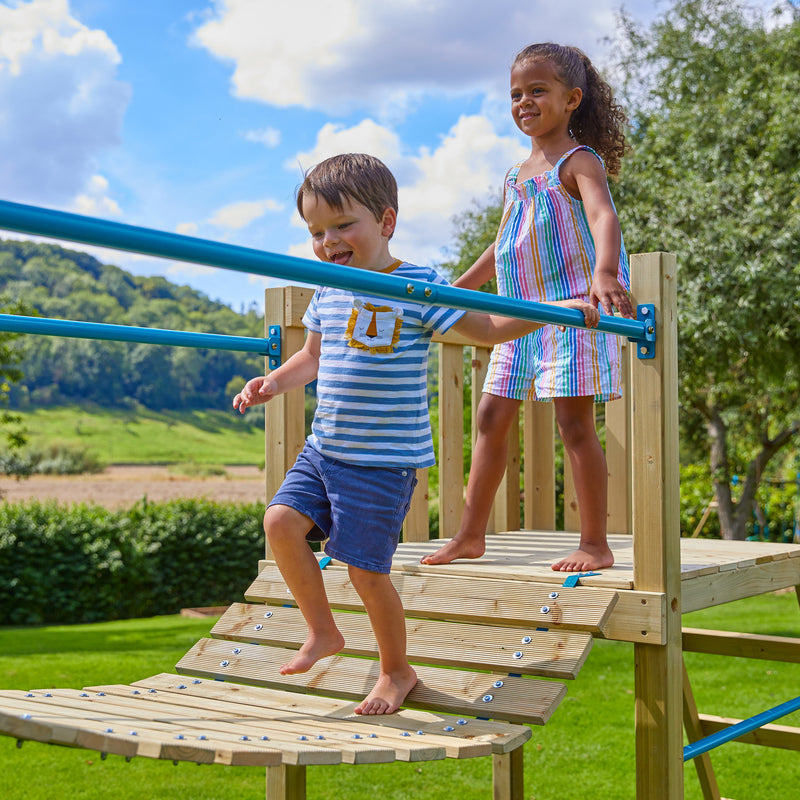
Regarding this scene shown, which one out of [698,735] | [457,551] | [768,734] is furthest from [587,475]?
[768,734]

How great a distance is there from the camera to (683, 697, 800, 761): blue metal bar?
242 cm

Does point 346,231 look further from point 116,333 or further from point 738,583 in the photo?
point 738,583

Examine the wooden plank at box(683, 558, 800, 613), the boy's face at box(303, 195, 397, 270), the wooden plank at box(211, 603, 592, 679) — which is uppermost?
the boy's face at box(303, 195, 397, 270)

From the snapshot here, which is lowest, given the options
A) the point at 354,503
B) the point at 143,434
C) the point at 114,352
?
the point at 354,503

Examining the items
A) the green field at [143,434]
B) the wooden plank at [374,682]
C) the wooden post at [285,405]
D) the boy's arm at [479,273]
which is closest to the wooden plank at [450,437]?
the boy's arm at [479,273]

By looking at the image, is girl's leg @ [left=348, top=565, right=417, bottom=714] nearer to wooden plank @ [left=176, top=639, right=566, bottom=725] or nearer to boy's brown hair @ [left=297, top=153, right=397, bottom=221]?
wooden plank @ [left=176, top=639, right=566, bottom=725]

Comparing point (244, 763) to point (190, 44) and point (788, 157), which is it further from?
point (190, 44)

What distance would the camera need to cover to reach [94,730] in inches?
57.4

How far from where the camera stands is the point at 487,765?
5.45 metres

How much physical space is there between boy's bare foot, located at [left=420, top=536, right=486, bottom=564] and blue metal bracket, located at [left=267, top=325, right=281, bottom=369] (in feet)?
2.38

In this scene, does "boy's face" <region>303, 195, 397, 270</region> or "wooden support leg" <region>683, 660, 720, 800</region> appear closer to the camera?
"boy's face" <region>303, 195, 397, 270</region>

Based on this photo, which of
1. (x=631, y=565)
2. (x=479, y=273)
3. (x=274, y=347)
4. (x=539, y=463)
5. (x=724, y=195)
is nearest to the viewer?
(x=631, y=565)

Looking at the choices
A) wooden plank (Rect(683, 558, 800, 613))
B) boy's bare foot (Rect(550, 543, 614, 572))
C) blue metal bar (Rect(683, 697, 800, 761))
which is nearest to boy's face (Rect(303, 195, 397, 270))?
boy's bare foot (Rect(550, 543, 614, 572))

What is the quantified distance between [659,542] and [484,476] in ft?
2.29
